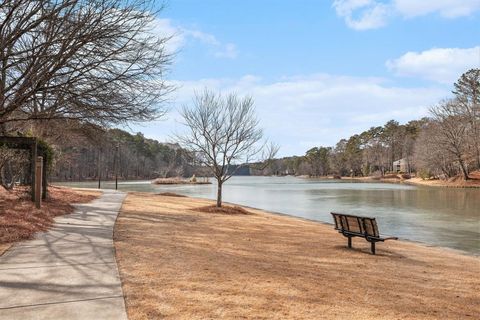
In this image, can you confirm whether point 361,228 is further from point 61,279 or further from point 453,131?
point 453,131

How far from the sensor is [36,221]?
1020cm

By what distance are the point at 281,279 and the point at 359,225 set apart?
14.4 feet

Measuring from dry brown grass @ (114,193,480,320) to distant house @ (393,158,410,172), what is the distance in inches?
3634

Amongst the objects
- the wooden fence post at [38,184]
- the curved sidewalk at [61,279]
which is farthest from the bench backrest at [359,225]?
the wooden fence post at [38,184]

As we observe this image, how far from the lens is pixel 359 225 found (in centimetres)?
966

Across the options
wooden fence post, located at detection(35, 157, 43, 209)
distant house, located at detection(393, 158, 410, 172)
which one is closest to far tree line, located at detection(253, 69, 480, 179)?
distant house, located at detection(393, 158, 410, 172)

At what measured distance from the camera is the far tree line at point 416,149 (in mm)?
60656

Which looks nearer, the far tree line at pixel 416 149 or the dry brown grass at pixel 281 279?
the dry brown grass at pixel 281 279

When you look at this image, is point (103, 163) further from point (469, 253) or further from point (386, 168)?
point (469, 253)

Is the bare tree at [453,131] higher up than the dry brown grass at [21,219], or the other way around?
the bare tree at [453,131]

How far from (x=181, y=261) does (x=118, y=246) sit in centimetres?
161

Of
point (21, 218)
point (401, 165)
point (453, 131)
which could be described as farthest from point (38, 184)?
point (401, 165)

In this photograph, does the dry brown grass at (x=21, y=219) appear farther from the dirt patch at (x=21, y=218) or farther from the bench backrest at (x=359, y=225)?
the bench backrest at (x=359, y=225)

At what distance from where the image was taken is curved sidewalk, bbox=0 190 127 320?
4.15 meters
